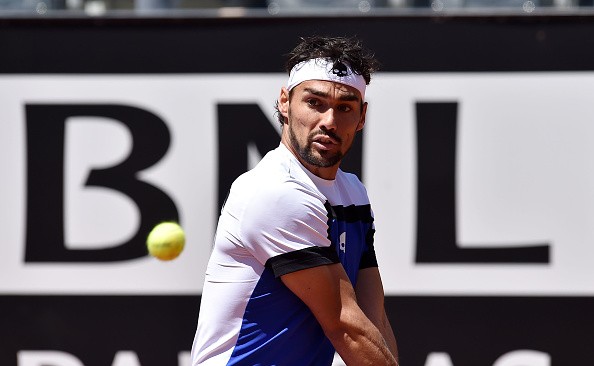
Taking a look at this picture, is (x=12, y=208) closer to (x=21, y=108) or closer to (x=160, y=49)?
(x=21, y=108)

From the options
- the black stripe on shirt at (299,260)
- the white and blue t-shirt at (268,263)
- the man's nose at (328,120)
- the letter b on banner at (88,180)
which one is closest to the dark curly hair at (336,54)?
the man's nose at (328,120)

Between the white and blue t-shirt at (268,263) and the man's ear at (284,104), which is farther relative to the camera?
the man's ear at (284,104)

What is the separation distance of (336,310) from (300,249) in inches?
6.5

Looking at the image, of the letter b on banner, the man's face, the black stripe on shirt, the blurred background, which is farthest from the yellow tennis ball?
the black stripe on shirt

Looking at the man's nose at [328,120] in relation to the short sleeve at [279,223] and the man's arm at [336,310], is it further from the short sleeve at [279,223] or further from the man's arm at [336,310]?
the man's arm at [336,310]

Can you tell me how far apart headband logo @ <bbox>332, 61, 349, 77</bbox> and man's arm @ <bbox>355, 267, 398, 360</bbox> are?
1.75ft

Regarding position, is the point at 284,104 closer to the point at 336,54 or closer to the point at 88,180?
the point at 336,54

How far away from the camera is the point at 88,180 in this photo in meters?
4.51

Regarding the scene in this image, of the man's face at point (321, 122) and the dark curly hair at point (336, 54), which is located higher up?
the dark curly hair at point (336, 54)

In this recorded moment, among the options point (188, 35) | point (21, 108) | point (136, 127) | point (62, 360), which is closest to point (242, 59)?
point (188, 35)

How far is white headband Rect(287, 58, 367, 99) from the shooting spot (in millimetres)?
2389

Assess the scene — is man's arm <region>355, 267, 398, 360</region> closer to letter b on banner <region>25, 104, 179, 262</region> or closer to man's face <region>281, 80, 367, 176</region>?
man's face <region>281, 80, 367, 176</region>

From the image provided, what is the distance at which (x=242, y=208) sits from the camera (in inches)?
89.6

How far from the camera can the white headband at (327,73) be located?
2389mm
